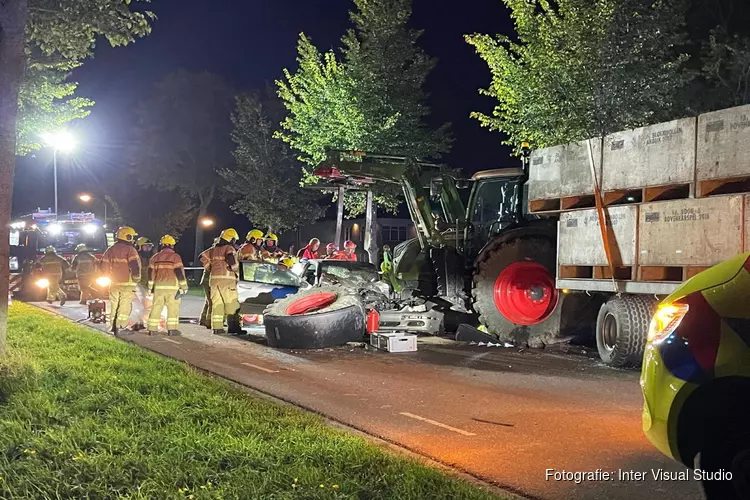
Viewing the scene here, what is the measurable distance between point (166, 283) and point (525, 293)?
19.8 feet

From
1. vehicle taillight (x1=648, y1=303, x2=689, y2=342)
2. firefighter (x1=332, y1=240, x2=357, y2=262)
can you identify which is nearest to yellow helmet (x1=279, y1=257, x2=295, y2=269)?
firefighter (x1=332, y1=240, x2=357, y2=262)

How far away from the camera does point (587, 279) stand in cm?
886

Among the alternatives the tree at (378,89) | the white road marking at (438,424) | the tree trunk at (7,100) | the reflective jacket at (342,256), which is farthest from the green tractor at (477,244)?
the tree at (378,89)

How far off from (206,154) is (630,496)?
3770cm

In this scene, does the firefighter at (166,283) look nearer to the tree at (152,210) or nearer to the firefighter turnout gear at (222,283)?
the firefighter turnout gear at (222,283)

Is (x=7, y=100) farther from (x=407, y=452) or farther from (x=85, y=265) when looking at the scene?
(x=85, y=265)

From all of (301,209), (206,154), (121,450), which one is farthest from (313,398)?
(206,154)

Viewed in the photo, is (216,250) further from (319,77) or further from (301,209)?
(301,209)

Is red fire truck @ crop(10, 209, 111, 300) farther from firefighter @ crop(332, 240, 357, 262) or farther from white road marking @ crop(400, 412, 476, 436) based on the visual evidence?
white road marking @ crop(400, 412, 476, 436)

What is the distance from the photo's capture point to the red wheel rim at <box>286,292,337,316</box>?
35.9 feet

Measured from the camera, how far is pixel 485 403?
6980 mm

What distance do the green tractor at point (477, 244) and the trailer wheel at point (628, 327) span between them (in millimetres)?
1431

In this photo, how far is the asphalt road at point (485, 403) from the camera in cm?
493

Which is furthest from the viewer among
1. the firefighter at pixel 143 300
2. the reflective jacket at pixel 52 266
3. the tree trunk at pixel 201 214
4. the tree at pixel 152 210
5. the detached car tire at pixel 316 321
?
the tree at pixel 152 210
